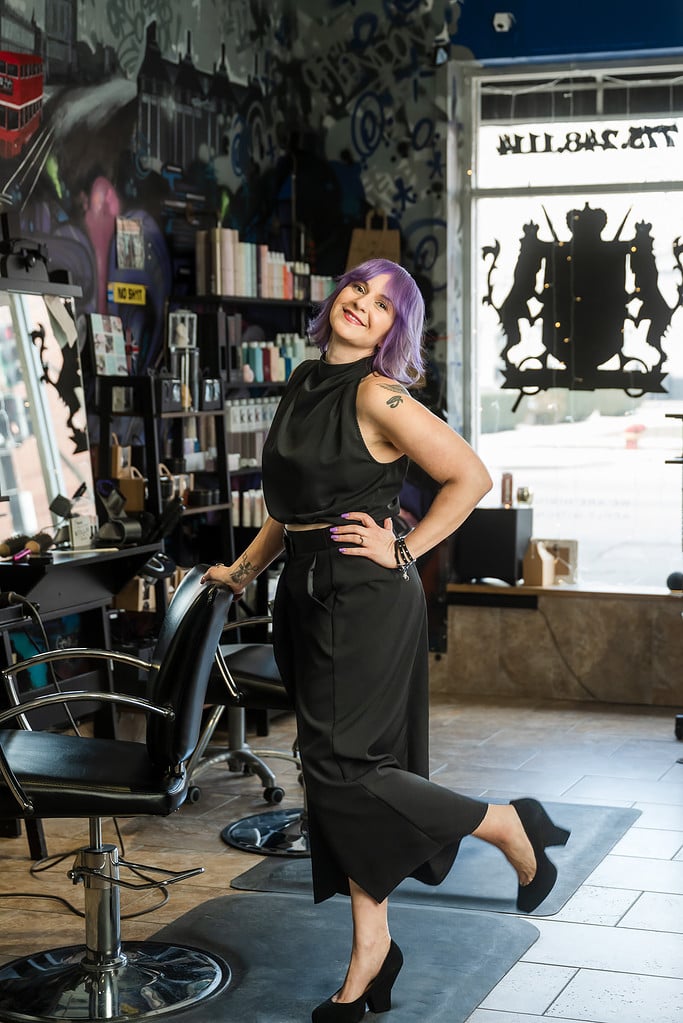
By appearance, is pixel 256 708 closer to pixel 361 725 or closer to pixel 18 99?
pixel 361 725

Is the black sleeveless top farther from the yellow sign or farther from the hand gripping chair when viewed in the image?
the yellow sign

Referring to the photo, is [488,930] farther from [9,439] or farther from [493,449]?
[493,449]

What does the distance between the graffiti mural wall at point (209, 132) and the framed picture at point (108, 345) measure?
0.21 feet

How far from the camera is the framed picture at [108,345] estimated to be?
5.50 m

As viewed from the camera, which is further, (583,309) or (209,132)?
(583,309)

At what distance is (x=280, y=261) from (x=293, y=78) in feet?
3.66

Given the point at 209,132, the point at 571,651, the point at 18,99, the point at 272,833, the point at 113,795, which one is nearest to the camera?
the point at 113,795

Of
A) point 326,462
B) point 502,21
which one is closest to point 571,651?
point 502,21

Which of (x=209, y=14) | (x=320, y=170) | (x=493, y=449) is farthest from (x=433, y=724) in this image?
(x=209, y=14)

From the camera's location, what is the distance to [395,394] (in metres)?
3.05

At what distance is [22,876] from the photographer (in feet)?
13.7

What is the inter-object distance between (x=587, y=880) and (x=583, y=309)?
346 cm

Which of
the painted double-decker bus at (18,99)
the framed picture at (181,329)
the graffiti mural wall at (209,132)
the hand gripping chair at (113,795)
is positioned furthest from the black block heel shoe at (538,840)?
the framed picture at (181,329)

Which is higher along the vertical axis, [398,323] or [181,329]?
[181,329]
